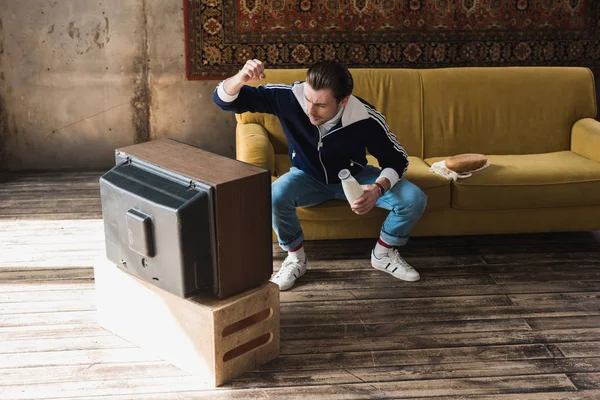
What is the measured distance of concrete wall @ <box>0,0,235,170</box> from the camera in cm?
452

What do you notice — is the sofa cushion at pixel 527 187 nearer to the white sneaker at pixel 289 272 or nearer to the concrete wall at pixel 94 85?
the white sneaker at pixel 289 272

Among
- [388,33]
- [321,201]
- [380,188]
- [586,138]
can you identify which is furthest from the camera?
[388,33]

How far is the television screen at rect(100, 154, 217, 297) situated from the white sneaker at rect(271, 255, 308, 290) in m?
0.75

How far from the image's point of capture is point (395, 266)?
3.25 m

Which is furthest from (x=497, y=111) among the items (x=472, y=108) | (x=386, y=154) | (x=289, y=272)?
(x=289, y=272)

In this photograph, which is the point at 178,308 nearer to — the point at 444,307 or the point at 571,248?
the point at 444,307

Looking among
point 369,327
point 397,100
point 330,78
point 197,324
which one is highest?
point 330,78

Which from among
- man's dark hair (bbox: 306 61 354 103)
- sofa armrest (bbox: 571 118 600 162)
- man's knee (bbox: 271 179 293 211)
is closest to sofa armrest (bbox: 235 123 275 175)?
man's knee (bbox: 271 179 293 211)

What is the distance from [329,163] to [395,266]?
1.84ft

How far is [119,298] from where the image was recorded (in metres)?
2.67

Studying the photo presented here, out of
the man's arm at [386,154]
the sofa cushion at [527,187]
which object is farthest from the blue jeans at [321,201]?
the sofa cushion at [527,187]

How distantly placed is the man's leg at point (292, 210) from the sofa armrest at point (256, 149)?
0.13 m

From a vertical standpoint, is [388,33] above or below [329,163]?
above

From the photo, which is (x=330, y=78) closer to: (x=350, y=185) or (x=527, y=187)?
(x=350, y=185)
